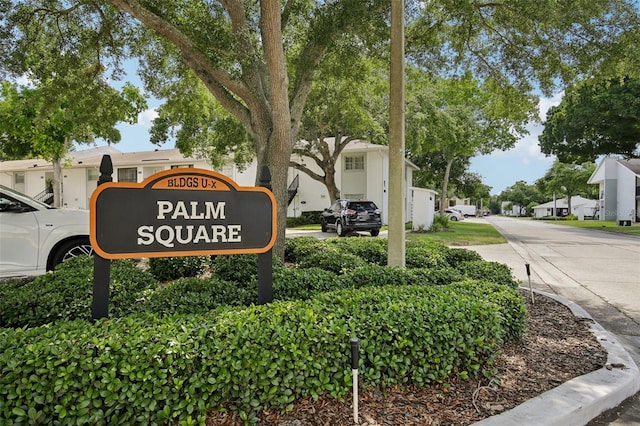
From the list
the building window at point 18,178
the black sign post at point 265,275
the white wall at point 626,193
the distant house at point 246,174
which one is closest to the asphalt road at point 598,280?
the black sign post at point 265,275

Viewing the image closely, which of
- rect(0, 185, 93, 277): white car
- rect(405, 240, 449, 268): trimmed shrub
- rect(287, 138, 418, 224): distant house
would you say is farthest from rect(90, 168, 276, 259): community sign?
rect(287, 138, 418, 224): distant house

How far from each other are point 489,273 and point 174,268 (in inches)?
185

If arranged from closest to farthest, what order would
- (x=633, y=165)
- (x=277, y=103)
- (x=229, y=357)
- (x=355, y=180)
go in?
(x=229, y=357), (x=277, y=103), (x=355, y=180), (x=633, y=165)

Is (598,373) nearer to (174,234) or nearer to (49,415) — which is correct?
(174,234)

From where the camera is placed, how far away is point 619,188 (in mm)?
39875

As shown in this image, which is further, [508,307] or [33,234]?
[33,234]

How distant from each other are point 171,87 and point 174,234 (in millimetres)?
9121

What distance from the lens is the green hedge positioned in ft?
7.09

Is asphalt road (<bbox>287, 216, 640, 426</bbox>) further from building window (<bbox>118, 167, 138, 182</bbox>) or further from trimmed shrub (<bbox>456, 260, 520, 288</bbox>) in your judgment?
building window (<bbox>118, 167, 138, 182</bbox>)

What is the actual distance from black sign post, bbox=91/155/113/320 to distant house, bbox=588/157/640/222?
41.4m

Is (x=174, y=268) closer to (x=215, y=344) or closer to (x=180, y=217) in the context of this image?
Answer: (x=180, y=217)

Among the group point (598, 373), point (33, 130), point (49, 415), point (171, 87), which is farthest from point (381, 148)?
point (49, 415)

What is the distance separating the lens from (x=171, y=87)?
1095cm

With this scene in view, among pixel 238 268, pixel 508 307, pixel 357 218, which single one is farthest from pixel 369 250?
pixel 357 218
